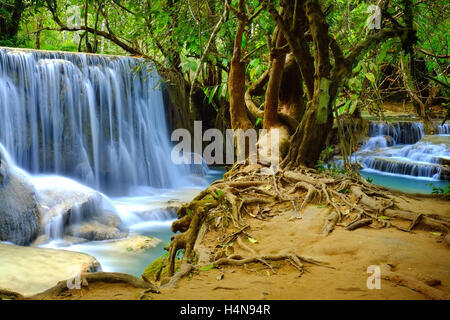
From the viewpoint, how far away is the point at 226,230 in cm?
379

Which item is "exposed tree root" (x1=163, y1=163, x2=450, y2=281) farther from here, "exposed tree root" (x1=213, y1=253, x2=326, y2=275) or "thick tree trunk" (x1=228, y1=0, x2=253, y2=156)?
"thick tree trunk" (x1=228, y1=0, x2=253, y2=156)

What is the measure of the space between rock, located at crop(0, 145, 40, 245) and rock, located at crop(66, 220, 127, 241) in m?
0.65

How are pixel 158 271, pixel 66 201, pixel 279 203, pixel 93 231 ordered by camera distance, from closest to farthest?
pixel 158 271 → pixel 279 203 → pixel 93 231 → pixel 66 201

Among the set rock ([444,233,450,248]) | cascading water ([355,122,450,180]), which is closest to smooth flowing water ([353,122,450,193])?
cascading water ([355,122,450,180])

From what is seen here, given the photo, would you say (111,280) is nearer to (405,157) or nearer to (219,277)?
(219,277)

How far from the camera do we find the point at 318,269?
276 cm

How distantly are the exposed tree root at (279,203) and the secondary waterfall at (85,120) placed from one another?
471 cm

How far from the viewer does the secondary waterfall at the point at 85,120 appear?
925 cm

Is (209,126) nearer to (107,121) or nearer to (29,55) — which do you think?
(107,121)

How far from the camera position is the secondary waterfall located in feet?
30.3

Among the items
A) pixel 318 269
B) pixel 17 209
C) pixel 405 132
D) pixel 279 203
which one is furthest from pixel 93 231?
pixel 405 132

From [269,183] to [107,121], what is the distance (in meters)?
7.26

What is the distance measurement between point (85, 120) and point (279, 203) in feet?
24.7

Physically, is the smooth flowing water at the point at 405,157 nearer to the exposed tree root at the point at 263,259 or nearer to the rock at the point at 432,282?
the exposed tree root at the point at 263,259
